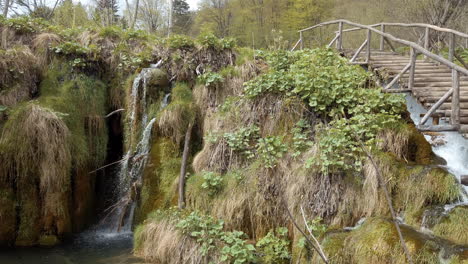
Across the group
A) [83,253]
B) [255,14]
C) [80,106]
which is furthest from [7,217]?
[255,14]

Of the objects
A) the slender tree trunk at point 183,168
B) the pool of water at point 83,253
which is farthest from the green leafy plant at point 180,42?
the pool of water at point 83,253

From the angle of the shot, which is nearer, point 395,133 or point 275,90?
point 395,133

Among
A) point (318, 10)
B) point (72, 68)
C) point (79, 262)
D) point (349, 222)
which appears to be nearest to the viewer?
point (349, 222)

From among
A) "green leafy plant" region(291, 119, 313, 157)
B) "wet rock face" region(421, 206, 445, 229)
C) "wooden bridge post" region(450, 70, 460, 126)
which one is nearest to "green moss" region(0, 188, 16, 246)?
"green leafy plant" region(291, 119, 313, 157)

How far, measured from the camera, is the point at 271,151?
5.57 metres

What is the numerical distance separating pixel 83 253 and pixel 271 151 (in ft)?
11.0

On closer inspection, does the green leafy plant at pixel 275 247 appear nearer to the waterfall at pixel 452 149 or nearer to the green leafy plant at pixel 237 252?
the green leafy plant at pixel 237 252

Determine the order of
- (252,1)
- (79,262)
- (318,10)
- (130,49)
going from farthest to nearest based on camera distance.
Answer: (252,1), (318,10), (130,49), (79,262)

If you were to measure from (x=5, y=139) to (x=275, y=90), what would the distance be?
458cm

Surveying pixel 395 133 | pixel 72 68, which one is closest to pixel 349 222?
pixel 395 133

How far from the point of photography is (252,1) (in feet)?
80.1

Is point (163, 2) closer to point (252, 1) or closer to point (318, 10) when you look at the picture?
point (252, 1)

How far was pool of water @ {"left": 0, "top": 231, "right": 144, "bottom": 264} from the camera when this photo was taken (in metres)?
5.51

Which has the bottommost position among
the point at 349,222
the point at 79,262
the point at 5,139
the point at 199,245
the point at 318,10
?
the point at 79,262
